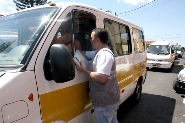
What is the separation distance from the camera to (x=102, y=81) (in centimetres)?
209

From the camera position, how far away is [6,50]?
188cm

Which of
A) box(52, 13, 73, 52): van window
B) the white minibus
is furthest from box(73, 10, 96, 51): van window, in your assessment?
box(52, 13, 73, 52): van window

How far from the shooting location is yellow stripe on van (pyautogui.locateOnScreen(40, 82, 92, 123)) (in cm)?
173

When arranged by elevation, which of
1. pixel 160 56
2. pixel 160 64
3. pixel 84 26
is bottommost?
pixel 160 64

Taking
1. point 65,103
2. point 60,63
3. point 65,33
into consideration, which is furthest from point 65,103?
point 65,33

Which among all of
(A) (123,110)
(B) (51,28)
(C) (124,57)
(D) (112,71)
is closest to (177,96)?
(A) (123,110)

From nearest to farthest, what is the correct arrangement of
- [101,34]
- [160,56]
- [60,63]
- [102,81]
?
[60,63] < [102,81] < [101,34] < [160,56]

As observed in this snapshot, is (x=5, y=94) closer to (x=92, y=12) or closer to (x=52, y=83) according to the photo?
(x=52, y=83)

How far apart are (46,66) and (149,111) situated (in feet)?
13.4

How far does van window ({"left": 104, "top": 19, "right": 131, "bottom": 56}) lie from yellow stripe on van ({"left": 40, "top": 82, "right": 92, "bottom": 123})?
1.19 metres

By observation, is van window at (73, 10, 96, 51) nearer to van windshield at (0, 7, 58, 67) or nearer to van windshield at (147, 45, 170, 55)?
van windshield at (0, 7, 58, 67)

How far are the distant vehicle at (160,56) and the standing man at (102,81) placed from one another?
11.2 meters

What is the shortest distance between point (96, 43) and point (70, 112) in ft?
3.09

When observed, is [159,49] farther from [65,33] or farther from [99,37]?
[65,33]
